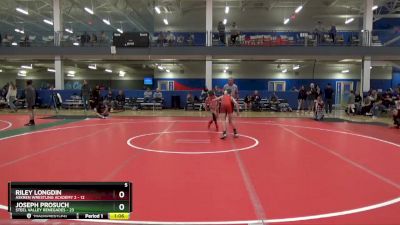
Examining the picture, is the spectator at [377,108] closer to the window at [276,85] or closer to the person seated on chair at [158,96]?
the person seated on chair at [158,96]

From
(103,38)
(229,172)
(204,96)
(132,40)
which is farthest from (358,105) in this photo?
(103,38)

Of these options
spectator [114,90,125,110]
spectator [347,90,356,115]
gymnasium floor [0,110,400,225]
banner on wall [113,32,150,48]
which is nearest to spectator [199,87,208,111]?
banner on wall [113,32,150,48]

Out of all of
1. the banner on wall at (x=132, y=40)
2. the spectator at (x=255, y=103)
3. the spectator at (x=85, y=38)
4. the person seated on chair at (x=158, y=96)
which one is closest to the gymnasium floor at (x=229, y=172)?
the spectator at (x=255, y=103)

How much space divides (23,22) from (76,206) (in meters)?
45.5

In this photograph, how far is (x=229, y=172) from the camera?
6.51 metres

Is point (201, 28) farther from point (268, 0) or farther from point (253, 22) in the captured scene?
point (268, 0)

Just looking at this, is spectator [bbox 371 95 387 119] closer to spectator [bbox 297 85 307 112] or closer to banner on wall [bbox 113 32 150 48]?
spectator [bbox 297 85 307 112]
